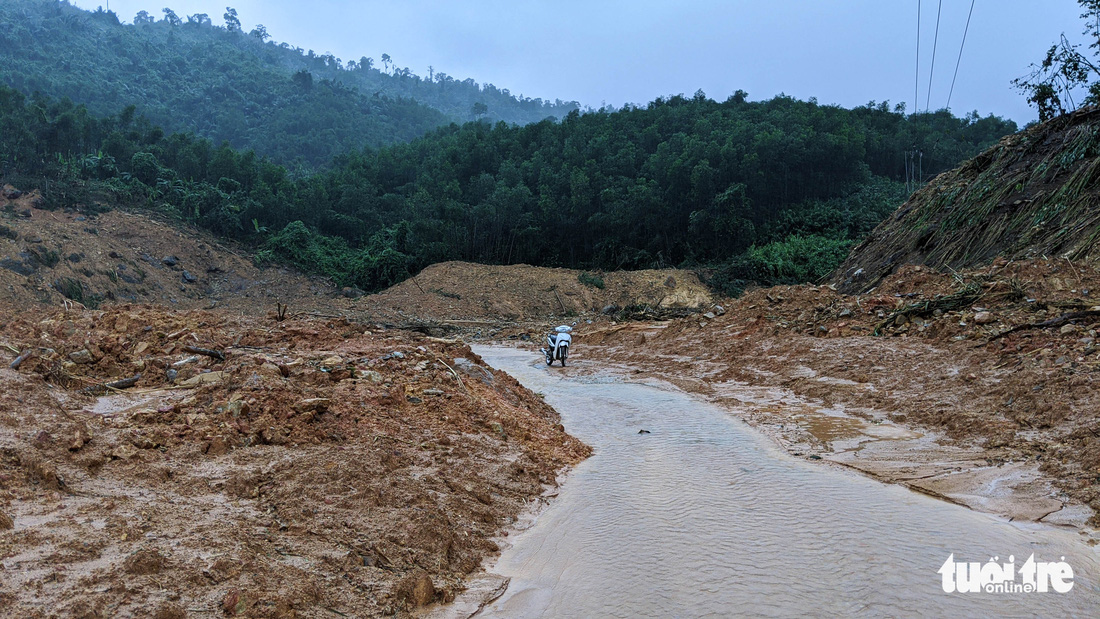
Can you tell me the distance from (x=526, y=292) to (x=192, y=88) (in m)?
77.3

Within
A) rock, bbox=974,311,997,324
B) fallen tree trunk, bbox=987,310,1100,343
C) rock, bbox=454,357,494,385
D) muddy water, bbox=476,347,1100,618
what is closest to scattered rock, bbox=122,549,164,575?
muddy water, bbox=476,347,1100,618

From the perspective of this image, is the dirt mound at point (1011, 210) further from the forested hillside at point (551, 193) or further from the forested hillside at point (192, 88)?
the forested hillside at point (192, 88)

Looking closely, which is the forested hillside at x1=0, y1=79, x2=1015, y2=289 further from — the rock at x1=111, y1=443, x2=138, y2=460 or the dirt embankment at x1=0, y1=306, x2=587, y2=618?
the rock at x1=111, y1=443, x2=138, y2=460

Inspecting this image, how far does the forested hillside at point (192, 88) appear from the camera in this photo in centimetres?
7306

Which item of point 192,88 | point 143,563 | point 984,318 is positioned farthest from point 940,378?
point 192,88

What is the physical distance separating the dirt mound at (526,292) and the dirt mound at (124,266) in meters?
4.61

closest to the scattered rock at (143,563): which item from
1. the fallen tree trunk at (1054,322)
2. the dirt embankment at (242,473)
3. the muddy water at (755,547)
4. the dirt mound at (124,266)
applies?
the dirt embankment at (242,473)

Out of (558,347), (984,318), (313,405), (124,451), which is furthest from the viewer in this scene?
(558,347)

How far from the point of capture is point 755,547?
4.27 m

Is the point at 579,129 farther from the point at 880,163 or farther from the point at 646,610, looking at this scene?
the point at 646,610

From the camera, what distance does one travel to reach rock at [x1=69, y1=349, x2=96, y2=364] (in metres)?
6.29

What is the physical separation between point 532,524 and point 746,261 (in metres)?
32.3

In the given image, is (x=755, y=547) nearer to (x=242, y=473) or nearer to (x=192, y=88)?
(x=242, y=473)

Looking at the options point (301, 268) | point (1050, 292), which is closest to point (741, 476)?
A: point (1050, 292)
